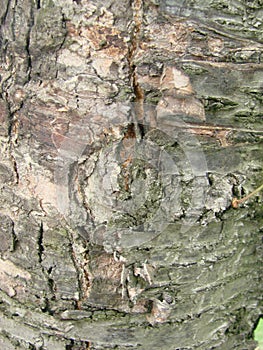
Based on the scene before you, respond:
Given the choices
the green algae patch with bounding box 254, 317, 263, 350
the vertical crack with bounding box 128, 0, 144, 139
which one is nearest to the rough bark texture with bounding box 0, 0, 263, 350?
the vertical crack with bounding box 128, 0, 144, 139

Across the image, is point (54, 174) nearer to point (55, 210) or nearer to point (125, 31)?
point (55, 210)

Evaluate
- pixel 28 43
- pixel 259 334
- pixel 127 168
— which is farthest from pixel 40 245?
pixel 259 334

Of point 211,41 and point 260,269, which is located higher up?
point 211,41

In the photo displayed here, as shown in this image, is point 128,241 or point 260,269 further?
point 260,269

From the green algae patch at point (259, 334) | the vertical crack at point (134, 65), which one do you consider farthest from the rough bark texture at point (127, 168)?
the green algae patch at point (259, 334)

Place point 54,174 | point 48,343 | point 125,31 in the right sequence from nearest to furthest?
point 125,31 < point 54,174 < point 48,343

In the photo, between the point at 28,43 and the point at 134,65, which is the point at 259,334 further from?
the point at 28,43

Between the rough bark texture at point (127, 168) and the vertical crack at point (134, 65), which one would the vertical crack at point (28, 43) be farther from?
the vertical crack at point (134, 65)

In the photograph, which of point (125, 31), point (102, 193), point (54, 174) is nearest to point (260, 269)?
point (102, 193)

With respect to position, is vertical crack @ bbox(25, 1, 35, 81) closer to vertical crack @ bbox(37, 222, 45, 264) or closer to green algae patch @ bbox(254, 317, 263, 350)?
vertical crack @ bbox(37, 222, 45, 264)
